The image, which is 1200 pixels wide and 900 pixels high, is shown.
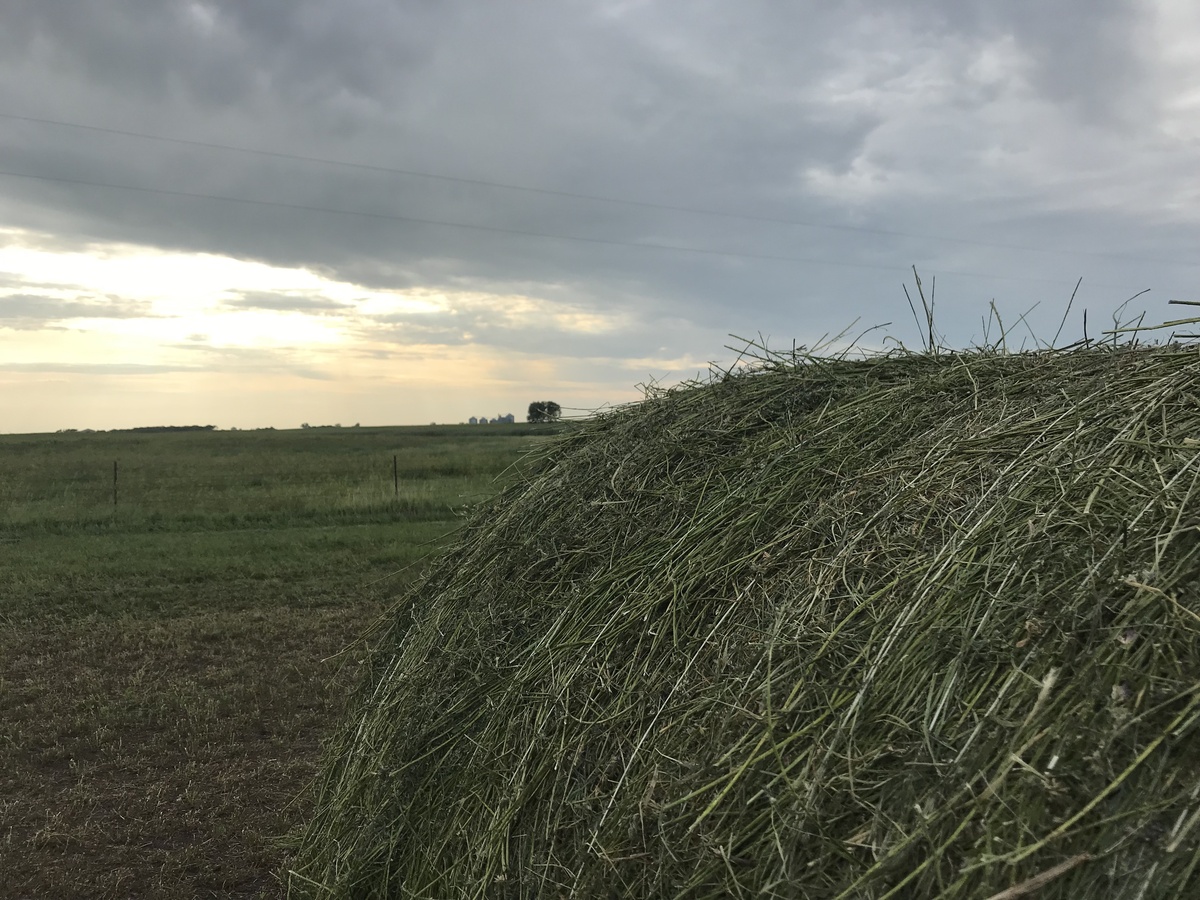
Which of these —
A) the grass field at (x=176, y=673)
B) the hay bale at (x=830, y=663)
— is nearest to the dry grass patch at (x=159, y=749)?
the grass field at (x=176, y=673)

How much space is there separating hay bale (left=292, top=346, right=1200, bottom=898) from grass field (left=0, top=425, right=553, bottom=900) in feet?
3.77

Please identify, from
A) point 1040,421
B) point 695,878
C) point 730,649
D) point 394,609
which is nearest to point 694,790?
point 695,878

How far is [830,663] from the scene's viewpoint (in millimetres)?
2430

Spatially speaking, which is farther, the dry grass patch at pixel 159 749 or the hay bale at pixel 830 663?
the dry grass patch at pixel 159 749

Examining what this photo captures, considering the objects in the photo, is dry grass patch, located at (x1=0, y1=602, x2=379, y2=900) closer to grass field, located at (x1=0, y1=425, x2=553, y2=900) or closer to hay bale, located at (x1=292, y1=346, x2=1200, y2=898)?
grass field, located at (x1=0, y1=425, x2=553, y2=900)

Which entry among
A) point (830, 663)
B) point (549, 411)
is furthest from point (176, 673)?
point (830, 663)

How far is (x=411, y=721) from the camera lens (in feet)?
12.5

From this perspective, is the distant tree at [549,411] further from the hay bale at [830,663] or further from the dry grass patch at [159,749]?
the dry grass patch at [159,749]

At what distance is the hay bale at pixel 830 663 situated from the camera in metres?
1.91

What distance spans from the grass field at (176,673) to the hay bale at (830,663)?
3.77 ft

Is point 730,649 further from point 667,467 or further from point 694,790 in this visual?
point 667,467

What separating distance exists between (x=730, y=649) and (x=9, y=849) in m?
4.51

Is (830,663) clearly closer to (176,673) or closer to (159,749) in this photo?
(159,749)

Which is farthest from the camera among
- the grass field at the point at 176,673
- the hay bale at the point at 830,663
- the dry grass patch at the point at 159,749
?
the grass field at the point at 176,673
